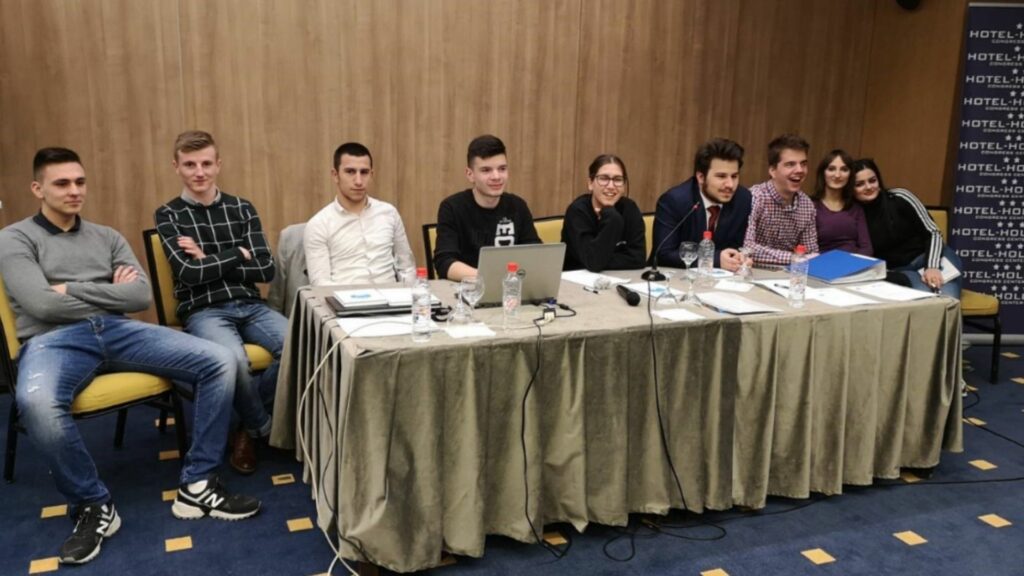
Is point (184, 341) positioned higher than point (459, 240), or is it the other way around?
point (459, 240)

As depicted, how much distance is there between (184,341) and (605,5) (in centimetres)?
332

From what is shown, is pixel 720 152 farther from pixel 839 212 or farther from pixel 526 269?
pixel 526 269

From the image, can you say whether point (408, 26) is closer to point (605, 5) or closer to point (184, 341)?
point (605, 5)

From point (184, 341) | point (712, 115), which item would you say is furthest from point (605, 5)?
point (184, 341)

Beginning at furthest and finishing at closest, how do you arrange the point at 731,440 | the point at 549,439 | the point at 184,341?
the point at 184,341
the point at 731,440
the point at 549,439

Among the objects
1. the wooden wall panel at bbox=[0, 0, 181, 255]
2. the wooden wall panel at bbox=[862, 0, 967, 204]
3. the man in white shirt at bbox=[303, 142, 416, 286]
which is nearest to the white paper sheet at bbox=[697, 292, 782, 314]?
the man in white shirt at bbox=[303, 142, 416, 286]

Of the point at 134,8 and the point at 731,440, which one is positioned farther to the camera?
the point at 134,8

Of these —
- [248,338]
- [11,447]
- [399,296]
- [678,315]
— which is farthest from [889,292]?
[11,447]

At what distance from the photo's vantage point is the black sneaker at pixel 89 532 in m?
2.33

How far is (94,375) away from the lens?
8.88 feet

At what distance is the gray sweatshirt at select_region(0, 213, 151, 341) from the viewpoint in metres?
2.72

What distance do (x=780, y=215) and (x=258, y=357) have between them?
2.58 m

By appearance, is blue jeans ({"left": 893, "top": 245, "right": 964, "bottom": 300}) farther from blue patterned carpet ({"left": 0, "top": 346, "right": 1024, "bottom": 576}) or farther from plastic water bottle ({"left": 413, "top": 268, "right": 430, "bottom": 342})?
plastic water bottle ({"left": 413, "top": 268, "right": 430, "bottom": 342})

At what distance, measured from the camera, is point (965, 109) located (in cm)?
474
